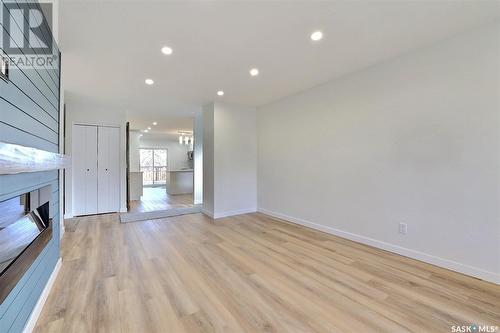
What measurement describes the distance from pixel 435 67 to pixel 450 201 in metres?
1.45

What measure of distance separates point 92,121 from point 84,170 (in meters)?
1.08

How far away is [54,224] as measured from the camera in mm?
2154

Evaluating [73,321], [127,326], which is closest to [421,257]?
[127,326]

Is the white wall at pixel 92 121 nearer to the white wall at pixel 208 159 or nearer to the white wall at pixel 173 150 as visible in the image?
the white wall at pixel 208 159

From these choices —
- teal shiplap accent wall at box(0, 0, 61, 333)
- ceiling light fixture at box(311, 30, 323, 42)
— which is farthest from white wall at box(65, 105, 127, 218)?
ceiling light fixture at box(311, 30, 323, 42)

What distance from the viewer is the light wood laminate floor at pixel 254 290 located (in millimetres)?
1540

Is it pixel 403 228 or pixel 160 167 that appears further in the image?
pixel 160 167

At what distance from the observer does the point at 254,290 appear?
76.3 inches

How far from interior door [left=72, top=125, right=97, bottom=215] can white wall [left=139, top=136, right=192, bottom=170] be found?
21.8 feet

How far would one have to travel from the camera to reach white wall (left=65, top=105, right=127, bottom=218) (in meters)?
4.48

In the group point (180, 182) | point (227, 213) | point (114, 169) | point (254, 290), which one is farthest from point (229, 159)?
point (180, 182)

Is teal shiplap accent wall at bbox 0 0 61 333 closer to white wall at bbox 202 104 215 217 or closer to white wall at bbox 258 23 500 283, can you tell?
white wall at bbox 202 104 215 217

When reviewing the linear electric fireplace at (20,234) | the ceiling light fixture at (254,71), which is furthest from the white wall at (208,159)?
the linear electric fireplace at (20,234)

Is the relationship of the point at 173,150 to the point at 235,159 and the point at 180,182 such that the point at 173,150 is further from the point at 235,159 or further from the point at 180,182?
the point at 235,159
